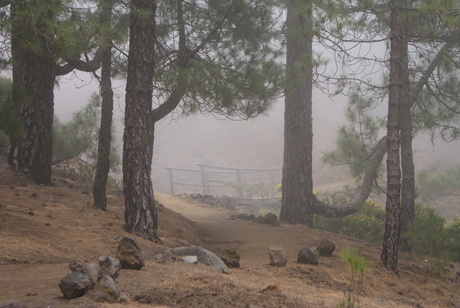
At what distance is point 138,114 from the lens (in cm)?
636

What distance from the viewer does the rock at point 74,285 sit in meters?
3.06

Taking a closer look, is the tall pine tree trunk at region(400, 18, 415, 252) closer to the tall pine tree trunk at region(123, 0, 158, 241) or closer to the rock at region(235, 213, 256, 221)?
the rock at region(235, 213, 256, 221)

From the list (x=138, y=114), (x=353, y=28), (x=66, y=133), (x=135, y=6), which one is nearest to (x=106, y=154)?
(x=138, y=114)

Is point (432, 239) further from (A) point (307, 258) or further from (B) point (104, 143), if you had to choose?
(B) point (104, 143)

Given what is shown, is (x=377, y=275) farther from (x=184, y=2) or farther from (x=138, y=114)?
(x=184, y=2)

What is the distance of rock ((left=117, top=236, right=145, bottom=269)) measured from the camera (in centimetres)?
414

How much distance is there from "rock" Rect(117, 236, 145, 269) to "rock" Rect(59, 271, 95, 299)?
951 mm

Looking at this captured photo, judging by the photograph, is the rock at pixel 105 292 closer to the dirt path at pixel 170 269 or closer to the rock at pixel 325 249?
the dirt path at pixel 170 269

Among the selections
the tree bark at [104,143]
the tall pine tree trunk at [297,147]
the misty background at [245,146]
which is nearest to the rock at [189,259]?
the tree bark at [104,143]

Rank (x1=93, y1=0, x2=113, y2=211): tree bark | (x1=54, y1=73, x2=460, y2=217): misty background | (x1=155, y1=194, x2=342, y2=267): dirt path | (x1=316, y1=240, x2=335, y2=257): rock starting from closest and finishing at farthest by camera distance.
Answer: (x1=316, y1=240, x2=335, y2=257): rock < (x1=155, y1=194, x2=342, y2=267): dirt path < (x1=93, y1=0, x2=113, y2=211): tree bark < (x1=54, y1=73, x2=460, y2=217): misty background

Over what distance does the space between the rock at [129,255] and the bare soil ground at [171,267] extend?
0.11 meters

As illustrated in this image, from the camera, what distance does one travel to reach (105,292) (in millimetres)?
3115

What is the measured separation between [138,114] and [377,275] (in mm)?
3643

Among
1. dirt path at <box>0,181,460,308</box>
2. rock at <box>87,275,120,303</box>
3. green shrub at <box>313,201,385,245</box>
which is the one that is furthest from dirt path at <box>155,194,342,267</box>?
rock at <box>87,275,120,303</box>
